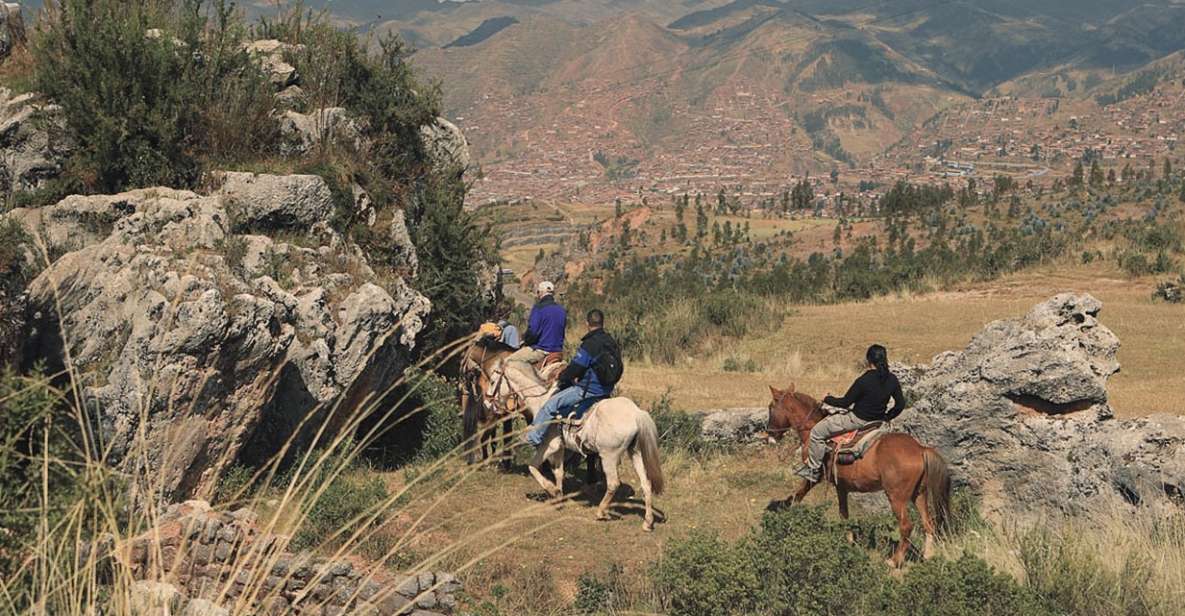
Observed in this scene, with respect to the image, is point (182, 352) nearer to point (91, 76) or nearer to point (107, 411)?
point (107, 411)

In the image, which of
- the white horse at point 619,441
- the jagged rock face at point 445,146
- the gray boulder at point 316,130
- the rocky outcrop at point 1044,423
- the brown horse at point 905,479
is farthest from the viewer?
the jagged rock face at point 445,146

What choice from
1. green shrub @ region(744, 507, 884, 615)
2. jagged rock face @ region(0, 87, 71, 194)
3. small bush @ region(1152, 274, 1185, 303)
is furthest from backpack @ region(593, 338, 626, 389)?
small bush @ region(1152, 274, 1185, 303)

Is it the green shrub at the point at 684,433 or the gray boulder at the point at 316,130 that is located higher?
the gray boulder at the point at 316,130

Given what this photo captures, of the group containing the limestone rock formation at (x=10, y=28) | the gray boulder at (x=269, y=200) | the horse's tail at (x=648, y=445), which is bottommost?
the horse's tail at (x=648, y=445)

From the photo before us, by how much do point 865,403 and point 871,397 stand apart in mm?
98

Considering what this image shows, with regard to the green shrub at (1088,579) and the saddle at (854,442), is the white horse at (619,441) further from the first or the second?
the green shrub at (1088,579)

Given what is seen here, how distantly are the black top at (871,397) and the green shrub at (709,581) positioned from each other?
10.1 ft

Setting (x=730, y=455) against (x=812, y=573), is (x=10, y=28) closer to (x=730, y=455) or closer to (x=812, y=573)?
(x=730, y=455)

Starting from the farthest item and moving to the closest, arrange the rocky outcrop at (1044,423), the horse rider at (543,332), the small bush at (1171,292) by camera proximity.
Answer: the small bush at (1171,292) → the horse rider at (543,332) → the rocky outcrop at (1044,423)

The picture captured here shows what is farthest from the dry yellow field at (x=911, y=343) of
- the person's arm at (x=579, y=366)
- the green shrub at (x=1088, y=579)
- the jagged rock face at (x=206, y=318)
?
the jagged rock face at (x=206, y=318)

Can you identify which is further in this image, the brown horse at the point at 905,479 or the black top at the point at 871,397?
the black top at the point at 871,397

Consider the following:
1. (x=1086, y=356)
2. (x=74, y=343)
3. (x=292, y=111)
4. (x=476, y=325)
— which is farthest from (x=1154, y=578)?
(x=292, y=111)

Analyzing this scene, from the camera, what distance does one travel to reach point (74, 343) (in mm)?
9969

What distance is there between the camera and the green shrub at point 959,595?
7.25m
